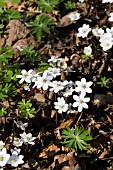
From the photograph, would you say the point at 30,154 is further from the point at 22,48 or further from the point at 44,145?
the point at 22,48

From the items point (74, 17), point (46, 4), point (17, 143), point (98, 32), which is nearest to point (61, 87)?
point (17, 143)

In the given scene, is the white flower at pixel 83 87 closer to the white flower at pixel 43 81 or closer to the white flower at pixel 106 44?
the white flower at pixel 43 81

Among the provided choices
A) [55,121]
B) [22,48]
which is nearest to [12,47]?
[22,48]

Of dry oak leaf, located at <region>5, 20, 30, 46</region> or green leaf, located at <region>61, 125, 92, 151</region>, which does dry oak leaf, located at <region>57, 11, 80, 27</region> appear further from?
green leaf, located at <region>61, 125, 92, 151</region>

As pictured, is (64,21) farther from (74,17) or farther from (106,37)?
(106,37)

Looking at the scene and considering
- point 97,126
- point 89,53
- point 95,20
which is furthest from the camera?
point 95,20

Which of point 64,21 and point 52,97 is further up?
point 64,21
